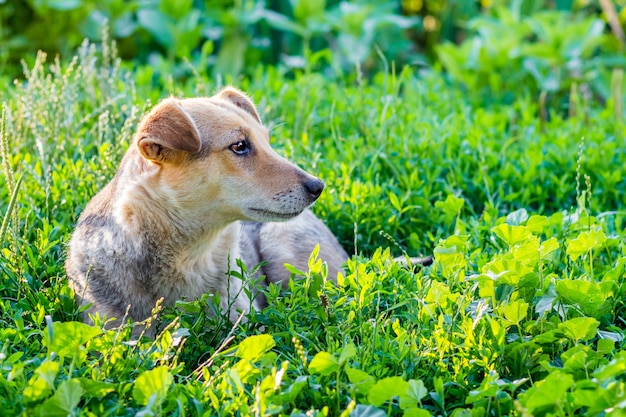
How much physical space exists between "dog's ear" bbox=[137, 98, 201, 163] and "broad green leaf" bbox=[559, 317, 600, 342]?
1591mm

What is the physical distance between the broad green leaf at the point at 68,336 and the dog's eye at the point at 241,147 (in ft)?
3.61

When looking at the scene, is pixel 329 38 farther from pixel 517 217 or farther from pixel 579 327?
pixel 579 327

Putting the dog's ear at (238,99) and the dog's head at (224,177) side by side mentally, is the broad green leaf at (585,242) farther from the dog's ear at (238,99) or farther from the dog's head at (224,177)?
the dog's ear at (238,99)

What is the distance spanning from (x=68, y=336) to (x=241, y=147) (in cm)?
118

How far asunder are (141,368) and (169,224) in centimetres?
83

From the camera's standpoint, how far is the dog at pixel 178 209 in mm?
3482

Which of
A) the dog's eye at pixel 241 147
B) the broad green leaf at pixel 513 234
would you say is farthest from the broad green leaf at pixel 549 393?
the dog's eye at pixel 241 147

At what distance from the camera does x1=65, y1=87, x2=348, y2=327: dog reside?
3.48 meters

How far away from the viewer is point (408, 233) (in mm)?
4527

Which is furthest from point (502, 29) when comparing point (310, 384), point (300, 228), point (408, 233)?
point (310, 384)

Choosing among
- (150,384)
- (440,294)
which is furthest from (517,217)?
(150,384)

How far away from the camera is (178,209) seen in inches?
139

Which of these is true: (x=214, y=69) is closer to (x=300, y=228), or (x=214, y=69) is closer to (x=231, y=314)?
(x=300, y=228)

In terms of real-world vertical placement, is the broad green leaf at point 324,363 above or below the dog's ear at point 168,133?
below
